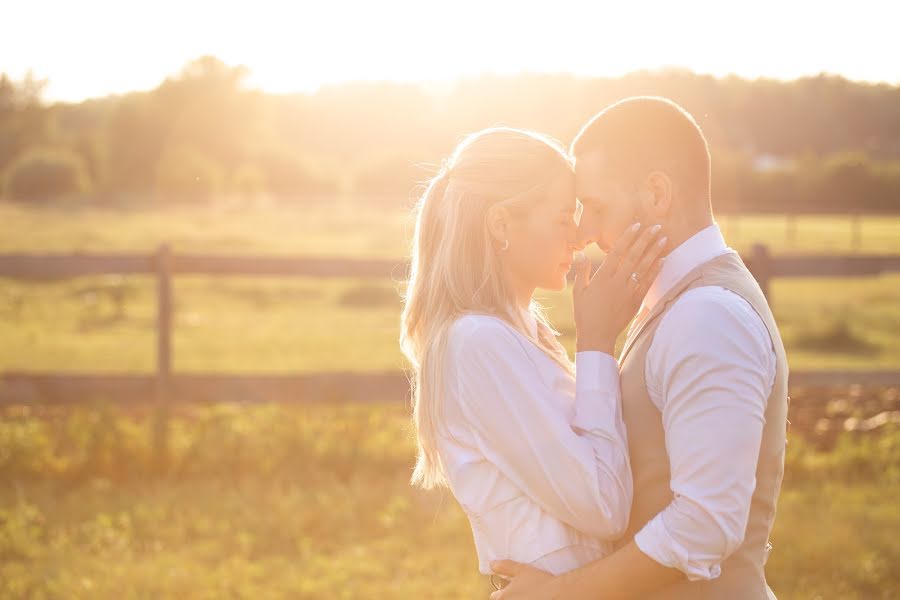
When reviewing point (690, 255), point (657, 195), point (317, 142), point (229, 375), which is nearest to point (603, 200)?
point (657, 195)

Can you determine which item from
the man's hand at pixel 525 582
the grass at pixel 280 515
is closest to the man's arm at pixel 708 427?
the man's hand at pixel 525 582

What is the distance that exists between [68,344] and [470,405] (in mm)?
15335

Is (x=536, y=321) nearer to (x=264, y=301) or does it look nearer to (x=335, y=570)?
(x=335, y=570)

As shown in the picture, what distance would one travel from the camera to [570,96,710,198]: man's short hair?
2279mm

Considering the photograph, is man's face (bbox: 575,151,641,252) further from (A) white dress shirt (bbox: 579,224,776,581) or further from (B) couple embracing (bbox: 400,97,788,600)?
(A) white dress shirt (bbox: 579,224,776,581)

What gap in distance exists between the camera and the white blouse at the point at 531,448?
2.19 m

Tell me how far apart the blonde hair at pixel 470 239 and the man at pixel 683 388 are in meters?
0.14

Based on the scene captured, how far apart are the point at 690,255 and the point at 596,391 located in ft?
1.27

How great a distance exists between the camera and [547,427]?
87.0 inches

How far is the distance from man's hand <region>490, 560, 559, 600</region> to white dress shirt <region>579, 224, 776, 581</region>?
0.29 m

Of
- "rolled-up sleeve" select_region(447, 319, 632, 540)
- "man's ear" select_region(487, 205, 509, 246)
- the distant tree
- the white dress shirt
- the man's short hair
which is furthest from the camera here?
the distant tree

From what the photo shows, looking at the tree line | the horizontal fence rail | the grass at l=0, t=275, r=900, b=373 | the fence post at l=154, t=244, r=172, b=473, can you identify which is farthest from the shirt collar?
the tree line

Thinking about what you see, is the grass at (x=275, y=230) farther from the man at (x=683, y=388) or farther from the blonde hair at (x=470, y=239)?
the man at (x=683, y=388)

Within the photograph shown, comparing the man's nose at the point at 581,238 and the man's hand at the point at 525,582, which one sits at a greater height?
the man's nose at the point at 581,238
